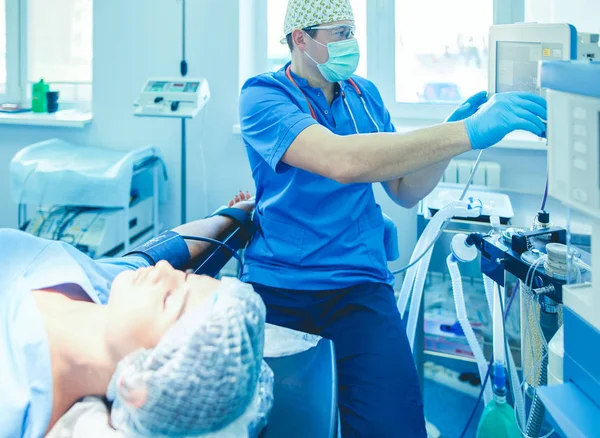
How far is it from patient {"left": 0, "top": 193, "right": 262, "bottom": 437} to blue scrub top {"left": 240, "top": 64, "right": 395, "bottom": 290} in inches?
23.1

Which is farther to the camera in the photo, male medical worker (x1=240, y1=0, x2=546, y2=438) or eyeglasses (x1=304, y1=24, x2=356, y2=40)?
eyeglasses (x1=304, y1=24, x2=356, y2=40)

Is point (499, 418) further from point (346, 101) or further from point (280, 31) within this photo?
point (280, 31)

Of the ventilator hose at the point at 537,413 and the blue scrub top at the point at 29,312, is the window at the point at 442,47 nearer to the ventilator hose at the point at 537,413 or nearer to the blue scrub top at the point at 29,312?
the ventilator hose at the point at 537,413

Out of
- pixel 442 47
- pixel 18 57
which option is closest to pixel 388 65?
pixel 442 47

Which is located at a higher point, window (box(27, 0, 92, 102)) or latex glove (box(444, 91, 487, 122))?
window (box(27, 0, 92, 102))

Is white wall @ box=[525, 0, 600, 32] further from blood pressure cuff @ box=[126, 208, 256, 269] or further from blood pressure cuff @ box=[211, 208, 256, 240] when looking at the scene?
blood pressure cuff @ box=[126, 208, 256, 269]

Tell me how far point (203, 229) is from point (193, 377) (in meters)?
0.78

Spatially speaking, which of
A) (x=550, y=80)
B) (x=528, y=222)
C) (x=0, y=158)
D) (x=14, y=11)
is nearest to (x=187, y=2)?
(x=14, y=11)

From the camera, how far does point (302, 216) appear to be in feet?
5.22

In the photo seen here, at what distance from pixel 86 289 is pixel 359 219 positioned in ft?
2.72

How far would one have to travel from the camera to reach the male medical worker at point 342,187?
1.22 metres

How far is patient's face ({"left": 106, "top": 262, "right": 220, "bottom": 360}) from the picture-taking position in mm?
876

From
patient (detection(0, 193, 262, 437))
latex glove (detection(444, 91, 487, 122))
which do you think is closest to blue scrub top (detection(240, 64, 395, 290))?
latex glove (detection(444, 91, 487, 122))

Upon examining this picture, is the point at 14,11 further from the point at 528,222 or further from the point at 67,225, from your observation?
the point at 528,222
